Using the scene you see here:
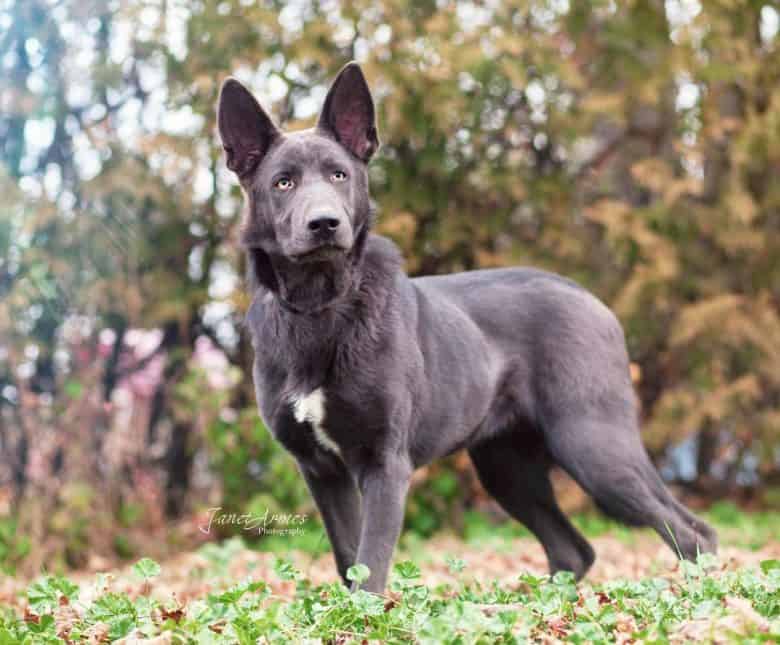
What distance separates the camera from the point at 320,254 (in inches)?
123

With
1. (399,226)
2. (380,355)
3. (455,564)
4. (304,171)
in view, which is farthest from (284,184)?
A: (399,226)

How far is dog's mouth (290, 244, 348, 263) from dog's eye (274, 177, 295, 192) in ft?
0.76

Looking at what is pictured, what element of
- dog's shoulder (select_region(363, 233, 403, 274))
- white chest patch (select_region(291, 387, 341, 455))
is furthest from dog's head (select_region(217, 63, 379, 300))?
white chest patch (select_region(291, 387, 341, 455))

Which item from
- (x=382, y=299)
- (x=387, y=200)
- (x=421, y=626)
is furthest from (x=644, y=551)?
(x=421, y=626)

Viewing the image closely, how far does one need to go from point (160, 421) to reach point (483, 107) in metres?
→ 2.77

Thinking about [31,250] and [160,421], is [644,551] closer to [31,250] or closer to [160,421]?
[160,421]

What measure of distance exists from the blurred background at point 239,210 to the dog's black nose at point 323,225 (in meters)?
2.95

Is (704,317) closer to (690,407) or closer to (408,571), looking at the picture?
(690,407)

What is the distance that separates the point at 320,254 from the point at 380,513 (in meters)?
0.80

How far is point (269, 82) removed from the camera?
6.27 m

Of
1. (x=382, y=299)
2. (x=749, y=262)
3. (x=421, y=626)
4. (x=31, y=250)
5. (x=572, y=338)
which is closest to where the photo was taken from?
(x=421, y=626)

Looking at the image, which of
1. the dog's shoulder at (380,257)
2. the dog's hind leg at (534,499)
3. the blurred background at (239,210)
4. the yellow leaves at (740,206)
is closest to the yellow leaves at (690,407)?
the blurred background at (239,210)

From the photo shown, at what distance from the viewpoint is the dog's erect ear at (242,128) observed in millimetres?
3342

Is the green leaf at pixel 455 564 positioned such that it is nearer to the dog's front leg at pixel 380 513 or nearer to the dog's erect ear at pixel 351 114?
the dog's front leg at pixel 380 513
